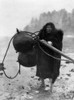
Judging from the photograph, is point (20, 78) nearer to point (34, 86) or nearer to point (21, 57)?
point (34, 86)

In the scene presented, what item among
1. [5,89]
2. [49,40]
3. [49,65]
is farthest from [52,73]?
[5,89]

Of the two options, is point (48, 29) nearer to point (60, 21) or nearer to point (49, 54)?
point (49, 54)

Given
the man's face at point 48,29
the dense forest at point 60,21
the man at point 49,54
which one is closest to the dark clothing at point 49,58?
the man at point 49,54

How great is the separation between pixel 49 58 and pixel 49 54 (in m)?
0.11

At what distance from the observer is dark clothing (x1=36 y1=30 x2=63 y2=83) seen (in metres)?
6.42

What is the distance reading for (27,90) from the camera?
22.7 feet

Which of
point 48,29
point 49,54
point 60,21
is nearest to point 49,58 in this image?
point 49,54

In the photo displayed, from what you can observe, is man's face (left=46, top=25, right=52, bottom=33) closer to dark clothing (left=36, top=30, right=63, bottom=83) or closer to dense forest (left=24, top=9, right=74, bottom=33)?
dark clothing (left=36, top=30, right=63, bottom=83)

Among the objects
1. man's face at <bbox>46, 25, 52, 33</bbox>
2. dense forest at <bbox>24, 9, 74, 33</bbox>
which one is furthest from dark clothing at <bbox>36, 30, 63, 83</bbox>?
dense forest at <bbox>24, 9, 74, 33</bbox>

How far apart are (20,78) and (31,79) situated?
369mm

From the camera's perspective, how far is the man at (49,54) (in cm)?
639

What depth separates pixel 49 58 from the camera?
6543 millimetres

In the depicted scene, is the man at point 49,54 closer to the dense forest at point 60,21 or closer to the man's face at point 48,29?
the man's face at point 48,29

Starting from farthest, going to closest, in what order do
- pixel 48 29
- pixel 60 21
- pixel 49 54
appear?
pixel 60 21 → pixel 49 54 → pixel 48 29
